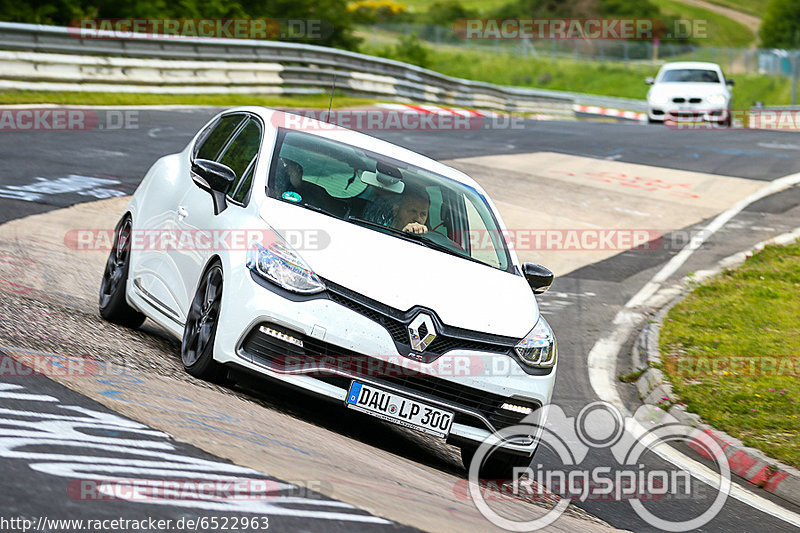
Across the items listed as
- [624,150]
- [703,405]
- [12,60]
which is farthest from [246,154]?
[624,150]

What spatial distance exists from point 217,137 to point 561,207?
9.82m

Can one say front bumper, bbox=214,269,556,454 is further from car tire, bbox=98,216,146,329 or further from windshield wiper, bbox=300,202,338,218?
car tire, bbox=98,216,146,329

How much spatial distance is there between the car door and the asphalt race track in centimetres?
87

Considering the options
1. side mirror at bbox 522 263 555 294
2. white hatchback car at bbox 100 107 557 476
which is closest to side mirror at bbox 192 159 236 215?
white hatchback car at bbox 100 107 557 476

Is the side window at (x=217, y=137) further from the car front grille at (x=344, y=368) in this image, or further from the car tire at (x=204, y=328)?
the car front grille at (x=344, y=368)

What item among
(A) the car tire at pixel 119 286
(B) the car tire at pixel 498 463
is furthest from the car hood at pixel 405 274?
(A) the car tire at pixel 119 286

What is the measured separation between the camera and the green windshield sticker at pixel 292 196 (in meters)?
6.74

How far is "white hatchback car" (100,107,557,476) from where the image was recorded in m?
5.85

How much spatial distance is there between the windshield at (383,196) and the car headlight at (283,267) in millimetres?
667

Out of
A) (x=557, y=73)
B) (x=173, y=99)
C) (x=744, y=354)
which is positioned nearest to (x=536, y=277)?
(x=744, y=354)

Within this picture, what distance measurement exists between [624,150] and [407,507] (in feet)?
64.9

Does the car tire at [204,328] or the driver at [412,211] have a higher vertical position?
the driver at [412,211]

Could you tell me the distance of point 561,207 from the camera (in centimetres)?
1697

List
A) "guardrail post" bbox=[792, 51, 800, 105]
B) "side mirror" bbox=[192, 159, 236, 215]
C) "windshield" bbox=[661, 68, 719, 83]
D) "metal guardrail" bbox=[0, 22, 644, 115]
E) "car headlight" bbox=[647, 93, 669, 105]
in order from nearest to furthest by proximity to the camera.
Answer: "side mirror" bbox=[192, 159, 236, 215] < "metal guardrail" bbox=[0, 22, 644, 115] < "car headlight" bbox=[647, 93, 669, 105] < "windshield" bbox=[661, 68, 719, 83] < "guardrail post" bbox=[792, 51, 800, 105]
